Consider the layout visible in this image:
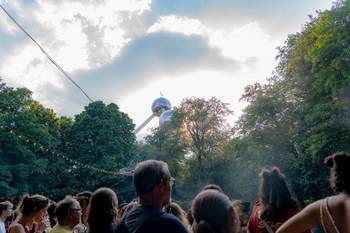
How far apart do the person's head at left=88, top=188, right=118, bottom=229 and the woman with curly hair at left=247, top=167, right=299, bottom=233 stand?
1.48 metres

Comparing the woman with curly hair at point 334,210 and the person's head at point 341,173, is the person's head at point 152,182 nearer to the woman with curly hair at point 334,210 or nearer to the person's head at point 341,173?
the woman with curly hair at point 334,210

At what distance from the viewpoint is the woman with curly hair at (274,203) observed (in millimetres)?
3691

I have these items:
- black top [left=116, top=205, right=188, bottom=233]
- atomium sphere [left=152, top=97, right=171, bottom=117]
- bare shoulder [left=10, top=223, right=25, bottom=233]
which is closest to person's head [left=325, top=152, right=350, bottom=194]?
black top [left=116, top=205, right=188, bottom=233]

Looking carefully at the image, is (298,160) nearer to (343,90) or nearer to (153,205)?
(343,90)

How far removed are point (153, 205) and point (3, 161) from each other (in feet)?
119

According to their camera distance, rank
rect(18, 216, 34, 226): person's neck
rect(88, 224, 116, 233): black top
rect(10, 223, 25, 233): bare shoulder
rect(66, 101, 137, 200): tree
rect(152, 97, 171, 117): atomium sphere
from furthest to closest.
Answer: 1. rect(152, 97, 171, 117): atomium sphere
2. rect(66, 101, 137, 200): tree
3. rect(18, 216, 34, 226): person's neck
4. rect(10, 223, 25, 233): bare shoulder
5. rect(88, 224, 116, 233): black top

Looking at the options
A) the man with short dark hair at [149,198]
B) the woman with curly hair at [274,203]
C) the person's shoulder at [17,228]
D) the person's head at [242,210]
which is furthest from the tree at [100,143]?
the man with short dark hair at [149,198]

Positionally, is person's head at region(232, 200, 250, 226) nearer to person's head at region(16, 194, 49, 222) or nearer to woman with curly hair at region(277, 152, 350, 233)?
person's head at region(16, 194, 49, 222)

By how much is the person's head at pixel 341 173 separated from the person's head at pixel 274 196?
1216 mm

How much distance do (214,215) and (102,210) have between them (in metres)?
1.62

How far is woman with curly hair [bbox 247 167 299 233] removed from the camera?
3691 millimetres

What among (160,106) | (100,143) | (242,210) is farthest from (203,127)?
(242,210)

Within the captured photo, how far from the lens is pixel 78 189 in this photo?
133 ft

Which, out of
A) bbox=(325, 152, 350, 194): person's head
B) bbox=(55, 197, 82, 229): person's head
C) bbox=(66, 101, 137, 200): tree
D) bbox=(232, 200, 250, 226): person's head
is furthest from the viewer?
bbox=(66, 101, 137, 200): tree
